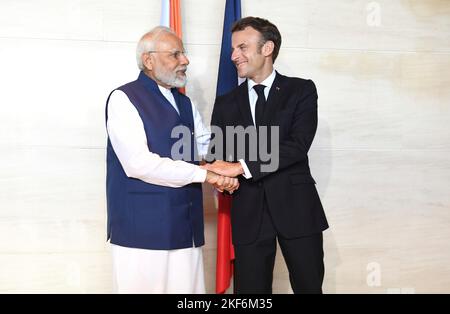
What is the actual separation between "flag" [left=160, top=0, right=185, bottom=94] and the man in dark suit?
2.13ft

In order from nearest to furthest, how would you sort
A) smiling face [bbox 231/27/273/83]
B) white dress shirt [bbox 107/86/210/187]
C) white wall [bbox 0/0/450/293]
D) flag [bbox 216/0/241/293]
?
1. white dress shirt [bbox 107/86/210/187]
2. smiling face [bbox 231/27/273/83]
3. flag [bbox 216/0/241/293]
4. white wall [bbox 0/0/450/293]

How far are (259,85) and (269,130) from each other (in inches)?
9.4

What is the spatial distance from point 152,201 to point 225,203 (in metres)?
0.65

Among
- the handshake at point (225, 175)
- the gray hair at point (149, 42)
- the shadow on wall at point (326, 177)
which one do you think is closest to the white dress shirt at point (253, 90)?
the handshake at point (225, 175)

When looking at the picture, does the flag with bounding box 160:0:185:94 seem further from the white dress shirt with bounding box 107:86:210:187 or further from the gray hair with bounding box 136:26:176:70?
the white dress shirt with bounding box 107:86:210:187

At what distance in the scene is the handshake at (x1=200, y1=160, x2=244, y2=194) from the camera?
279 centimetres

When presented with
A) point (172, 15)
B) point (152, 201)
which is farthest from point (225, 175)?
point (172, 15)

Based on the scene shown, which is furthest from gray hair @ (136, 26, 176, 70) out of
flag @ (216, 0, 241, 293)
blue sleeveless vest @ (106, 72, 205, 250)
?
flag @ (216, 0, 241, 293)

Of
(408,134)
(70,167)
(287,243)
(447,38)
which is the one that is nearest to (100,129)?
(70,167)

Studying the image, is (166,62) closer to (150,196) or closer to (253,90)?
(253,90)

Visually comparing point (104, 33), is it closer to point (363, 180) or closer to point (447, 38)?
point (363, 180)

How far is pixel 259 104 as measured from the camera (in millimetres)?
2873

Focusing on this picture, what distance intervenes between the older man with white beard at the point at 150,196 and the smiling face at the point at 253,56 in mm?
362

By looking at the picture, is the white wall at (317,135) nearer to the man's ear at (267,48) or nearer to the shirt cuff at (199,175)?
the man's ear at (267,48)
